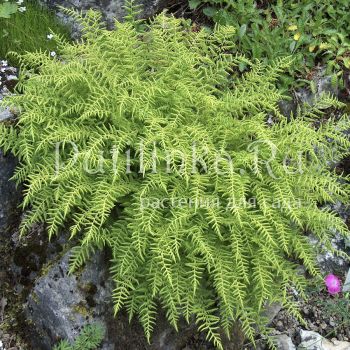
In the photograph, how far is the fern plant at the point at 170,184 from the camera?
9.82 ft

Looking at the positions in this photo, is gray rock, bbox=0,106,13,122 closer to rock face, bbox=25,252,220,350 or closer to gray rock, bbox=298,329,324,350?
rock face, bbox=25,252,220,350

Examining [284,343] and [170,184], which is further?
[284,343]

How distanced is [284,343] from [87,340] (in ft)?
4.41

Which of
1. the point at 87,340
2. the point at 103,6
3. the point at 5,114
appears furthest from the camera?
the point at 103,6

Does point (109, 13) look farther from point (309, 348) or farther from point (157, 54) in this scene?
point (309, 348)

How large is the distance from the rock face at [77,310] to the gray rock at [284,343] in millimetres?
835

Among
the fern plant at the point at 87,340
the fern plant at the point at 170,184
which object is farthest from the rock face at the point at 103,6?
the fern plant at the point at 87,340

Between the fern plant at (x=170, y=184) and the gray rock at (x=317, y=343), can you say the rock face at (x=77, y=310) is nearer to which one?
the fern plant at (x=170, y=184)

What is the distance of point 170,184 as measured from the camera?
3148 millimetres

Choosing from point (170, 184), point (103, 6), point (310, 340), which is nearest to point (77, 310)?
point (170, 184)

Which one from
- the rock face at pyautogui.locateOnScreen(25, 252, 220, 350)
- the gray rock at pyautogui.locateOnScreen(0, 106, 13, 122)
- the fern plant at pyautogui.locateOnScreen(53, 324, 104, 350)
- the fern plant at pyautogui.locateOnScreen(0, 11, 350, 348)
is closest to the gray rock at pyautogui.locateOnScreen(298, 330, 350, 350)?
the fern plant at pyautogui.locateOnScreen(0, 11, 350, 348)

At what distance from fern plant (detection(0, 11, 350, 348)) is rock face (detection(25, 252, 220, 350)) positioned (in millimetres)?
92

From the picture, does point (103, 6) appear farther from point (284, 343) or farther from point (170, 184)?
point (284, 343)

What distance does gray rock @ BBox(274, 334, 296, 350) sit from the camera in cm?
360
